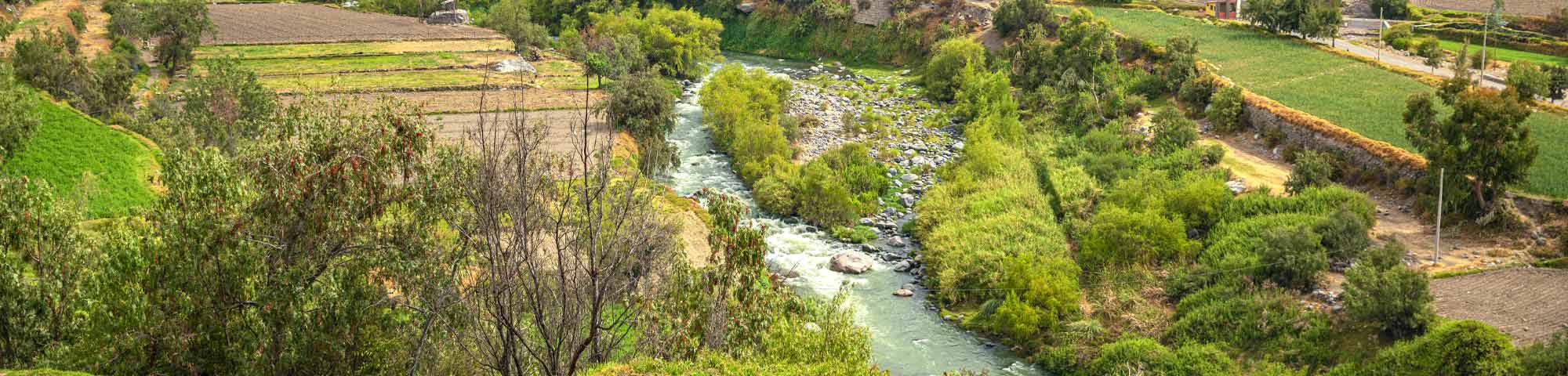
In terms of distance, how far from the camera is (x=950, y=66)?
5909 cm

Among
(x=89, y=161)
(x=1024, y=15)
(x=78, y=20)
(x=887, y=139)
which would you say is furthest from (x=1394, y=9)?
(x=78, y=20)

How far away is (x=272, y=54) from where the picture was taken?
2552 inches

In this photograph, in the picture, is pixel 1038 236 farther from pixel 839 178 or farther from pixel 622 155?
pixel 622 155

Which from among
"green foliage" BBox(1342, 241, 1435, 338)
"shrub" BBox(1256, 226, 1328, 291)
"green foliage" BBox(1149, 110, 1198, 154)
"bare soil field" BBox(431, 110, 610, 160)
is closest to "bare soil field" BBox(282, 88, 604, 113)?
"bare soil field" BBox(431, 110, 610, 160)

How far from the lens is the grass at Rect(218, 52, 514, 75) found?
2387 inches

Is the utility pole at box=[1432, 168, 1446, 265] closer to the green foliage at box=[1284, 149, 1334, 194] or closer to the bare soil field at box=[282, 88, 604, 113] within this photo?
the green foliage at box=[1284, 149, 1334, 194]

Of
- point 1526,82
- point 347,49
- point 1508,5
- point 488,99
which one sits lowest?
point 488,99

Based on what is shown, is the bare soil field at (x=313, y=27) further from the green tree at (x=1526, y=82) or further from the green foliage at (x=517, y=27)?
the green tree at (x=1526, y=82)

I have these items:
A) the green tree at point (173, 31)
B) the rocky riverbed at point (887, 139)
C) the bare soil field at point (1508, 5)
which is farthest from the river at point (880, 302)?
the bare soil field at point (1508, 5)

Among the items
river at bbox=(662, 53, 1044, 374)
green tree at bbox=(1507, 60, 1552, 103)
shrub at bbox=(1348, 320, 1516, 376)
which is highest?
green tree at bbox=(1507, 60, 1552, 103)

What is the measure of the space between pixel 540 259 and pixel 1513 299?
23355 mm

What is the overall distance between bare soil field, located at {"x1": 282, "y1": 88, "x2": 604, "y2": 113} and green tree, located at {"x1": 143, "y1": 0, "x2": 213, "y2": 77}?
981cm

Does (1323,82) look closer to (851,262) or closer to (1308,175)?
(1308,175)

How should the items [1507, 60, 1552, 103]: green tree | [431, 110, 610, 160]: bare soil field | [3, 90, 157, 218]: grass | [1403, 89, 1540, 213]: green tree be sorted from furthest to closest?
1. [431, 110, 610, 160]: bare soil field
2. [1507, 60, 1552, 103]: green tree
3. [3, 90, 157, 218]: grass
4. [1403, 89, 1540, 213]: green tree
